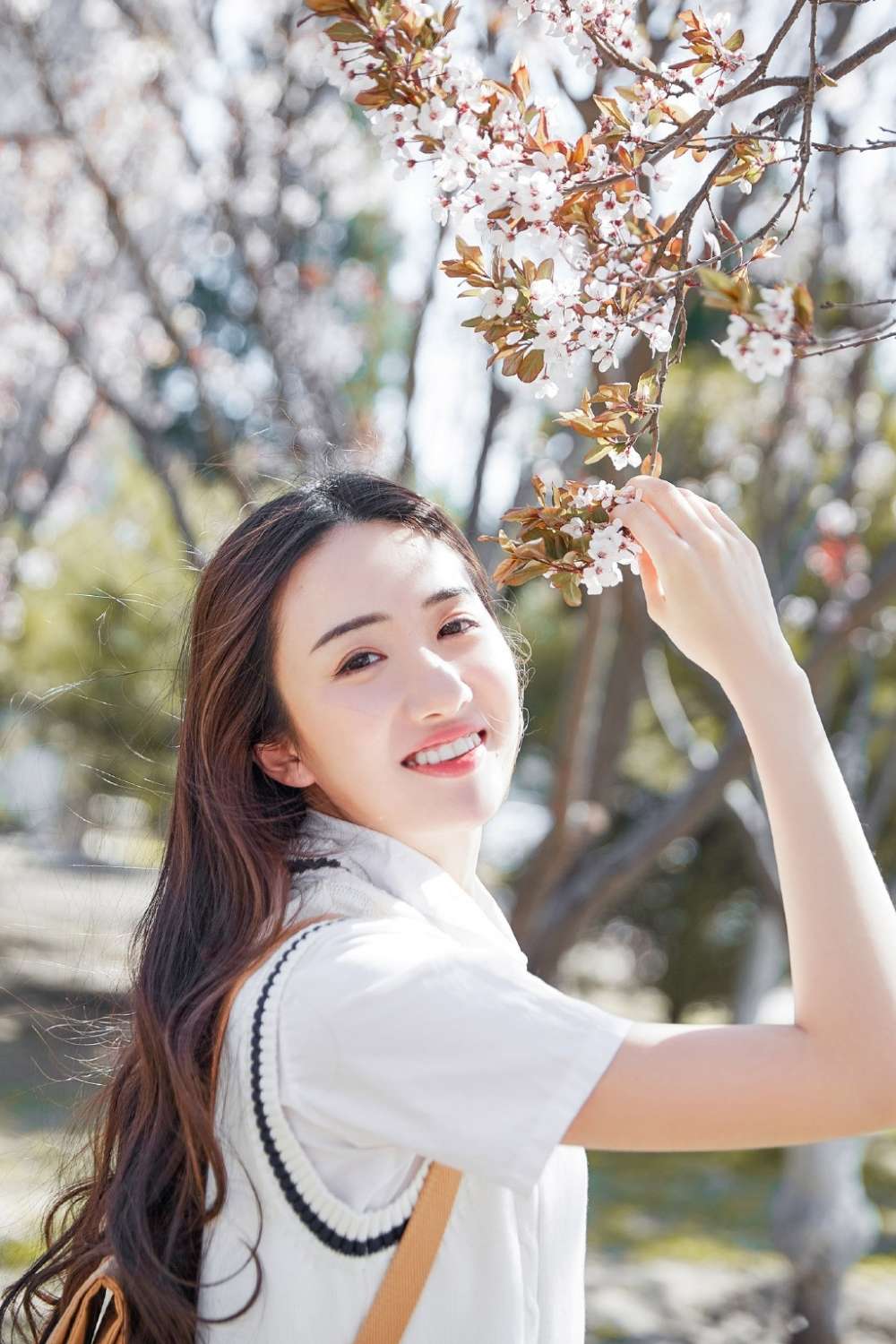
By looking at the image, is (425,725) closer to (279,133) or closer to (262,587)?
(262,587)

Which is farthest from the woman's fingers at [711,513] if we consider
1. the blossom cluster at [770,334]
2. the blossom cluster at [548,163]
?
the blossom cluster at [770,334]

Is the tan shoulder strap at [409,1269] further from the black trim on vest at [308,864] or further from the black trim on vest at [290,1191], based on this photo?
the black trim on vest at [308,864]

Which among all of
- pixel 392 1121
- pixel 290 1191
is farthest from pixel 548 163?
pixel 290 1191

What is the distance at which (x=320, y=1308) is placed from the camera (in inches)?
50.2

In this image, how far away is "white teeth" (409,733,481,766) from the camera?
1498mm

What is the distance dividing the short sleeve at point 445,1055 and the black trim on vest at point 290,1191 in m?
0.04

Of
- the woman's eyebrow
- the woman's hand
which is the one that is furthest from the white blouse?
the woman's hand

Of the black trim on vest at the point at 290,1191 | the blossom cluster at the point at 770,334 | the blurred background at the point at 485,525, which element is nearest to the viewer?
the blossom cluster at the point at 770,334

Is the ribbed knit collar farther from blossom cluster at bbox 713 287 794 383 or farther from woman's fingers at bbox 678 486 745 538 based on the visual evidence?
blossom cluster at bbox 713 287 794 383

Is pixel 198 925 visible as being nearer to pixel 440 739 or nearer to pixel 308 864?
pixel 308 864

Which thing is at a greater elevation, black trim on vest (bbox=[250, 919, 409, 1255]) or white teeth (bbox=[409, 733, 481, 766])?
white teeth (bbox=[409, 733, 481, 766])

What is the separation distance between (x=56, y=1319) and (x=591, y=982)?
8.16 meters

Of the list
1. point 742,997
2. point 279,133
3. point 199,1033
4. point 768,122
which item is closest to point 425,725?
point 199,1033

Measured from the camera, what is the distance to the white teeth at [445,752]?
1.50 meters
